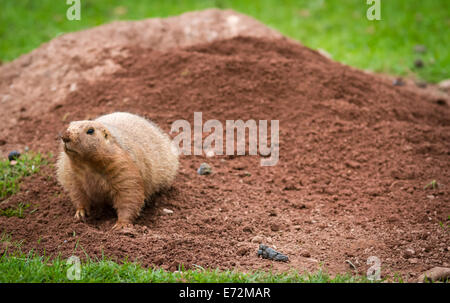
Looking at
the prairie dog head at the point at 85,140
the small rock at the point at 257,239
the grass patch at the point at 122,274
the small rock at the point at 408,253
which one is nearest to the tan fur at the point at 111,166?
the prairie dog head at the point at 85,140

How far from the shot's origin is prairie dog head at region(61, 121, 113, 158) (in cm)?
403

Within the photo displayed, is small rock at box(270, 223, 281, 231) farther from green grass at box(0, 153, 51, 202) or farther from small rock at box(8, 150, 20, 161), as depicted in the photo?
small rock at box(8, 150, 20, 161)

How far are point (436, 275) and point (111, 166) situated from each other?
110 inches

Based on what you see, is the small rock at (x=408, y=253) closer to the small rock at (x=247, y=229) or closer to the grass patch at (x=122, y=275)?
the grass patch at (x=122, y=275)

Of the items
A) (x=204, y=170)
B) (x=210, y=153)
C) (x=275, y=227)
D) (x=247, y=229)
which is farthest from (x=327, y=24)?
(x=247, y=229)

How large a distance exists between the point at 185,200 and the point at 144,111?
6.10ft

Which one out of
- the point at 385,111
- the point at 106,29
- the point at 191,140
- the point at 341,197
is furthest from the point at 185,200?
the point at 106,29

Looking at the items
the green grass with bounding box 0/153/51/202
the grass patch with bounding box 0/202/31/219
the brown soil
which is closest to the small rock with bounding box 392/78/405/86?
the brown soil

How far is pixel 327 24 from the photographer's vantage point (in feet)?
39.0

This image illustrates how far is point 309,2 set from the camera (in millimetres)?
13055

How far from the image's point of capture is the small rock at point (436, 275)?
11.5ft

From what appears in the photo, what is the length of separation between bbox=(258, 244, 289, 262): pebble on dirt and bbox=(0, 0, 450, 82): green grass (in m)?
6.66

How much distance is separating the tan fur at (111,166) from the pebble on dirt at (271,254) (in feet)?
4.11
